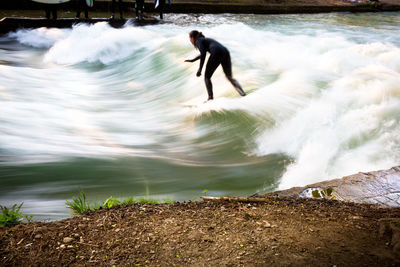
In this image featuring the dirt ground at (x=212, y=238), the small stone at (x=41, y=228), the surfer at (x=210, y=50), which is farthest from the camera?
the surfer at (x=210, y=50)

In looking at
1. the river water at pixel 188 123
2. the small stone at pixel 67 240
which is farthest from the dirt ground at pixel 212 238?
the river water at pixel 188 123

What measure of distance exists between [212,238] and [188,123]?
17.0 ft

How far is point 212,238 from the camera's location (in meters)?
3.10

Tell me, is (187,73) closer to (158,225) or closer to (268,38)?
(268,38)

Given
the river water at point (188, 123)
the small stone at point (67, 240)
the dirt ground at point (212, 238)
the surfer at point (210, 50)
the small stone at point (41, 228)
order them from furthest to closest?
the surfer at point (210, 50) → the river water at point (188, 123) → the small stone at point (41, 228) → the small stone at point (67, 240) → the dirt ground at point (212, 238)

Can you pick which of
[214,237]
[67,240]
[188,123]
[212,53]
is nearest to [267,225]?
[214,237]

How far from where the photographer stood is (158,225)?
11.0ft

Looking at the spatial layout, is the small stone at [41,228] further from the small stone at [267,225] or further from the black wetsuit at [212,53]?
the black wetsuit at [212,53]

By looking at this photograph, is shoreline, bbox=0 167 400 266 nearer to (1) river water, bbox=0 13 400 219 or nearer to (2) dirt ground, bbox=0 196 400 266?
(2) dirt ground, bbox=0 196 400 266

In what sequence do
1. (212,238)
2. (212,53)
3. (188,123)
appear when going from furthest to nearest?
(188,123), (212,53), (212,238)

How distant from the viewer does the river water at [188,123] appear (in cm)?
547

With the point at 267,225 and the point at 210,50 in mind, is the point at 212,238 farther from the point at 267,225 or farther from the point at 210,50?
the point at 210,50

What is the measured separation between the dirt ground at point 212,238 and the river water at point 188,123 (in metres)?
1.24

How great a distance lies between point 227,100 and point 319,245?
6119 millimetres
